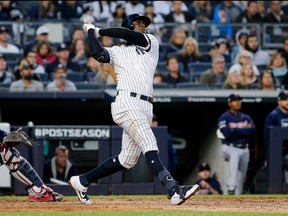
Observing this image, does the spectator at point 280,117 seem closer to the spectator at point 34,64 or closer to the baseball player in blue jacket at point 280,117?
the baseball player in blue jacket at point 280,117

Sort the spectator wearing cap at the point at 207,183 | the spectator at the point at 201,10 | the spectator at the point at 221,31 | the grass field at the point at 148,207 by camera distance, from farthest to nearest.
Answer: the spectator at the point at 201,10
the spectator at the point at 221,31
the spectator wearing cap at the point at 207,183
the grass field at the point at 148,207

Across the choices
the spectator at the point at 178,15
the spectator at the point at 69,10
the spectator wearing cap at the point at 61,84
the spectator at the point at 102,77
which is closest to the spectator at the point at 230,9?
the spectator at the point at 178,15

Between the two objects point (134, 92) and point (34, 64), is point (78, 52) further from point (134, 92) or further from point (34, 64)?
point (134, 92)

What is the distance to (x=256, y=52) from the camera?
15.9 metres

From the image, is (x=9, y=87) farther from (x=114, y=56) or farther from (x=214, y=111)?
(x=114, y=56)

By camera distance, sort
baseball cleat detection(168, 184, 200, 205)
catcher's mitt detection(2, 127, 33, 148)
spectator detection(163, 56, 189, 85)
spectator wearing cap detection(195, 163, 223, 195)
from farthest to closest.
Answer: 1. spectator detection(163, 56, 189, 85)
2. spectator wearing cap detection(195, 163, 223, 195)
3. catcher's mitt detection(2, 127, 33, 148)
4. baseball cleat detection(168, 184, 200, 205)

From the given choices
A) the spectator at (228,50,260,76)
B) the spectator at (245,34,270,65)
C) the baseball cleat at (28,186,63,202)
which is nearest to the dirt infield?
the baseball cleat at (28,186,63,202)

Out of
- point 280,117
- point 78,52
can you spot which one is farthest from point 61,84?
point 280,117

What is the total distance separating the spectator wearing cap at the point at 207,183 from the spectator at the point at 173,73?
1965 millimetres

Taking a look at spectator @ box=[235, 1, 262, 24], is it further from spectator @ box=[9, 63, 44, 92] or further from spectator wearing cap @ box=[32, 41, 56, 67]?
spectator @ box=[9, 63, 44, 92]

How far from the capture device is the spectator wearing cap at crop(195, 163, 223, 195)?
1309cm

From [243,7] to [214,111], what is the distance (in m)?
3.73

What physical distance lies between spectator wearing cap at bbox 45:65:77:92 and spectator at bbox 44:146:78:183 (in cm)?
164

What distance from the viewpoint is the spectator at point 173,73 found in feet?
48.2
